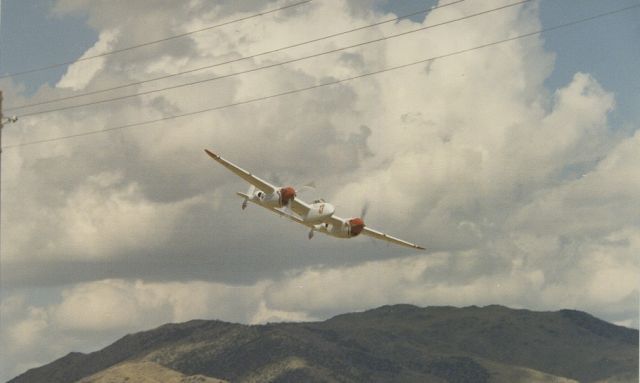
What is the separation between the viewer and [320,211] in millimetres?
131125

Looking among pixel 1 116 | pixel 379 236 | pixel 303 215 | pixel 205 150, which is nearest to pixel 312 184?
pixel 303 215

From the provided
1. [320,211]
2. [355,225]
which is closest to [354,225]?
[355,225]

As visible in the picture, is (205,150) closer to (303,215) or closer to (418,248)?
(303,215)

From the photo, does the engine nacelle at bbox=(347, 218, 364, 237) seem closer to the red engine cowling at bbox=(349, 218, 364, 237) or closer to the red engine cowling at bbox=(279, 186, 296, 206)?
the red engine cowling at bbox=(349, 218, 364, 237)

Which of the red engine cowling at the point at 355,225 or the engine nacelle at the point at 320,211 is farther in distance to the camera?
the red engine cowling at the point at 355,225

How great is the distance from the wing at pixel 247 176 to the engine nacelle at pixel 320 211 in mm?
6041

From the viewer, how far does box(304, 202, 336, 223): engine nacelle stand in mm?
130625

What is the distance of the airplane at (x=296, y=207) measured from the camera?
13062 cm

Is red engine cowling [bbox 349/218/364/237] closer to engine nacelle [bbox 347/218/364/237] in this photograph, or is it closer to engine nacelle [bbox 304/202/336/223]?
engine nacelle [bbox 347/218/364/237]

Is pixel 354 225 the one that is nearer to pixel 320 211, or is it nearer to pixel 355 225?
pixel 355 225

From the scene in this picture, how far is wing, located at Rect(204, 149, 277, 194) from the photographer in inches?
4948

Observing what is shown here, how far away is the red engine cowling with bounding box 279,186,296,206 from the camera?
131250 millimetres

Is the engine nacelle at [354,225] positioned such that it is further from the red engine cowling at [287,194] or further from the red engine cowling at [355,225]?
the red engine cowling at [287,194]

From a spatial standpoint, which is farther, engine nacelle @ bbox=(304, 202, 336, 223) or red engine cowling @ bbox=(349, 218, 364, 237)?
red engine cowling @ bbox=(349, 218, 364, 237)
